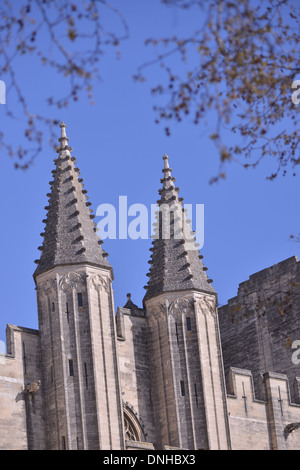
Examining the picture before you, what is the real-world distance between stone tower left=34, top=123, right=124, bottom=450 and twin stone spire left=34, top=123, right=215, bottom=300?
0.14 feet

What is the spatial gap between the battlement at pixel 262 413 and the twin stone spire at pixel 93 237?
352 centimetres

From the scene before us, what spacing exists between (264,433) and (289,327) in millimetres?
7538

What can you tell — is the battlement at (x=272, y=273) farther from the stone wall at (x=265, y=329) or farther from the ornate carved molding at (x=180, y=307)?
the ornate carved molding at (x=180, y=307)

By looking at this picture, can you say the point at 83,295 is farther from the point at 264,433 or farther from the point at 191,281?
the point at 264,433

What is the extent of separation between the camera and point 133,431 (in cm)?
3744

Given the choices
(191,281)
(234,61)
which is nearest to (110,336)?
(191,281)

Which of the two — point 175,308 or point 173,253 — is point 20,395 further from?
point 173,253

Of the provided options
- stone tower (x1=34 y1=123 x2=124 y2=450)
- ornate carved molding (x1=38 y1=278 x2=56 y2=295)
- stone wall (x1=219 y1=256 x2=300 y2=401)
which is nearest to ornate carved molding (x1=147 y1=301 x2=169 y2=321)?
stone tower (x1=34 y1=123 x2=124 y2=450)

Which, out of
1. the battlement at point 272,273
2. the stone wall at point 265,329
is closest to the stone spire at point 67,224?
the stone wall at point 265,329

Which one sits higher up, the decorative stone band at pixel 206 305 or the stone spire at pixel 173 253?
the stone spire at pixel 173 253

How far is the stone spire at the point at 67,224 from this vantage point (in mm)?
36750

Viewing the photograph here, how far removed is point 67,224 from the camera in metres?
37.6

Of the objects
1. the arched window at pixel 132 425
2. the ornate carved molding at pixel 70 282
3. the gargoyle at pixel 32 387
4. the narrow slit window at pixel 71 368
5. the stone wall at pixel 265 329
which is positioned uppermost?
the stone wall at pixel 265 329

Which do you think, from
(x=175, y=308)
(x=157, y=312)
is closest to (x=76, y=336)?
(x=157, y=312)
